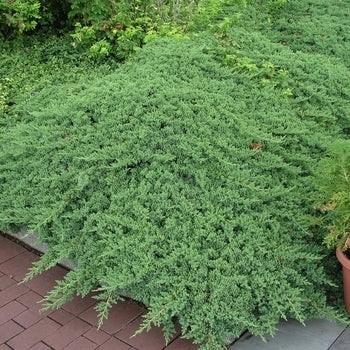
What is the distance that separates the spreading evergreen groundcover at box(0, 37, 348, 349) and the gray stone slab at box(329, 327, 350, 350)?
0.56 ft

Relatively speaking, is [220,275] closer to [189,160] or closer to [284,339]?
[284,339]

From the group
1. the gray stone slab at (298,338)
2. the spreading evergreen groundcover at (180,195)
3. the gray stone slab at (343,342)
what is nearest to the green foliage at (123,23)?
the spreading evergreen groundcover at (180,195)

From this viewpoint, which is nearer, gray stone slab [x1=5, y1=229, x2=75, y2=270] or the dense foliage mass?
the dense foliage mass

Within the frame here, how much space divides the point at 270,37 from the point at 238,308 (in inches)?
151

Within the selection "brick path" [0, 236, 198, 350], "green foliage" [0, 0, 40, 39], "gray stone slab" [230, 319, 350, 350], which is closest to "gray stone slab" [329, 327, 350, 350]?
"gray stone slab" [230, 319, 350, 350]

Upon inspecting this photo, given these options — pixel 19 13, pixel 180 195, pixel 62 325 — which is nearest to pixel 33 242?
pixel 62 325

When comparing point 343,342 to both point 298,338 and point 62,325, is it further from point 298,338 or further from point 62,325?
point 62,325

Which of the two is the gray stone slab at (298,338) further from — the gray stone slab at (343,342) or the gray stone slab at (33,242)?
the gray stone slab at (33,242)

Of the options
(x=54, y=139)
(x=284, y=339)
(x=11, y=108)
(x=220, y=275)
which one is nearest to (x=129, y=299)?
(x=220, y=275)

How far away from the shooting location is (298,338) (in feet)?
10.3

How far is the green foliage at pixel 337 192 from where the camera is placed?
3.08 metres

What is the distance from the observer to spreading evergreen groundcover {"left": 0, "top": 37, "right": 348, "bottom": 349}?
307 cm

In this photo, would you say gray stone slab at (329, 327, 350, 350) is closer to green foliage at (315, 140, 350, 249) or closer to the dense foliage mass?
the dense foliage mass

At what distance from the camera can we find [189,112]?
3746mm
